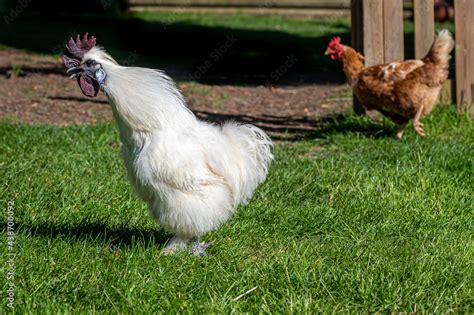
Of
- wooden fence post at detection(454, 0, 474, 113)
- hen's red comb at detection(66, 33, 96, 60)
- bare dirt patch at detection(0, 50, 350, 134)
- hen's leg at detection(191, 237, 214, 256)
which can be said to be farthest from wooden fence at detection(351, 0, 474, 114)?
hen's red comb at detection(66, 33, 96, 60)

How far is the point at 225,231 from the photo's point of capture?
18.2ft

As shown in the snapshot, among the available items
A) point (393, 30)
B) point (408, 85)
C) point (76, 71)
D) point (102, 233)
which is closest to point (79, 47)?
point (76, 71)

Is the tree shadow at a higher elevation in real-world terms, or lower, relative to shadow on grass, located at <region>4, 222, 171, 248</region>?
lower

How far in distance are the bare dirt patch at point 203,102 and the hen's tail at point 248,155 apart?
12.0 ft

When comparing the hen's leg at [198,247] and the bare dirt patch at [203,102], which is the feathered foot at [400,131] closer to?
the bare dirt patch at [203,102]

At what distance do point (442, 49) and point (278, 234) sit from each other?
3343 millimetres

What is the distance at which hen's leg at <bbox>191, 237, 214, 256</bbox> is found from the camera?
16.8ft

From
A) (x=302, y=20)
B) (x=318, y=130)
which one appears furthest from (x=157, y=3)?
(x=318, y=130)

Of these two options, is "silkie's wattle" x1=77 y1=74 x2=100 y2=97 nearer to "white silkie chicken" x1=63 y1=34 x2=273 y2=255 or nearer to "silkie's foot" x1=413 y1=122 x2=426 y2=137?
"white silkie chicken" x1=63 y1=34 x2=273 y2=255

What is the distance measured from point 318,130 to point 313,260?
13.6ft

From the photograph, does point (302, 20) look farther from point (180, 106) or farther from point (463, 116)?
point (180, 106)

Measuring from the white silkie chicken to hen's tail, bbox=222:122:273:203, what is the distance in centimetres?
12

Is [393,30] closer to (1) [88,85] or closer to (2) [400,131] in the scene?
(2) [400,131]

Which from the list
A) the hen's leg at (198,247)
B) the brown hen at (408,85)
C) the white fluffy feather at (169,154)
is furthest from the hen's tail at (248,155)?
the brown hen at (408,85)
